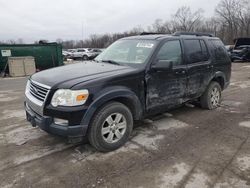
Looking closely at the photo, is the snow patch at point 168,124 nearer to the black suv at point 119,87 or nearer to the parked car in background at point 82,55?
the black suv at point 119,87

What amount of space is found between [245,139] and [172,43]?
216cm

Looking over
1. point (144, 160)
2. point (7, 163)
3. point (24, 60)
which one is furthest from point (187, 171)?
point (24, 60)

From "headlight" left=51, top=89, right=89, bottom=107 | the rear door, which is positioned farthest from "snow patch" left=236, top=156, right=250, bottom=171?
"headlight" left=51, top=89, right=89, bottom=107

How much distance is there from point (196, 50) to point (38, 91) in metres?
3.37

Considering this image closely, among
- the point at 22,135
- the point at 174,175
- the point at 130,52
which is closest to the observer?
the point at 174,175

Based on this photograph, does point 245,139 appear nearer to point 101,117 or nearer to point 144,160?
point 144,160

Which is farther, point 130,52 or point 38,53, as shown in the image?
point 38,53

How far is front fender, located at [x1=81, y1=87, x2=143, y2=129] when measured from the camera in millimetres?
3400

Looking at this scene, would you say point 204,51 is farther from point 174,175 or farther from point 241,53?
point 241,53

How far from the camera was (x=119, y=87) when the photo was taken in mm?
3744

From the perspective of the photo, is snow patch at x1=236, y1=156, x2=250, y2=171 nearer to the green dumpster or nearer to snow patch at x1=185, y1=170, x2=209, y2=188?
snow patch at x1=185, y1=170, x2=209, y2=188

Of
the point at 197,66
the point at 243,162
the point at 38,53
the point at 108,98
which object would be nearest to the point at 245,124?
the point at 197,66

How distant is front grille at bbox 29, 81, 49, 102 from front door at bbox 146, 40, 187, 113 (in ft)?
5.46

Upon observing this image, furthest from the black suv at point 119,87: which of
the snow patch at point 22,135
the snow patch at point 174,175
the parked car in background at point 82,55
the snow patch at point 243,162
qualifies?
the parked car in background at point 82,55
